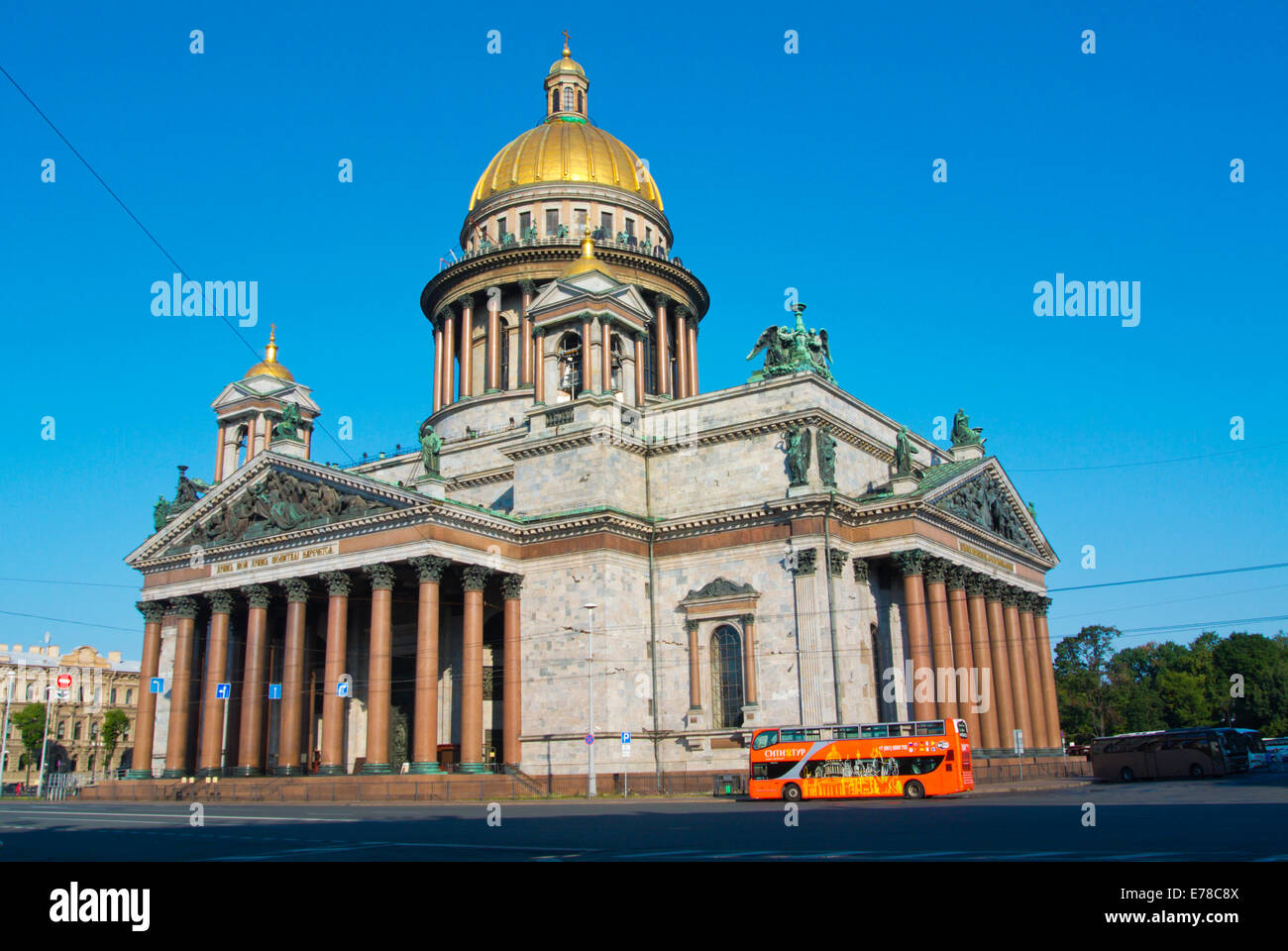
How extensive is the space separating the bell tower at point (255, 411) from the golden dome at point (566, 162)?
17.9 metres

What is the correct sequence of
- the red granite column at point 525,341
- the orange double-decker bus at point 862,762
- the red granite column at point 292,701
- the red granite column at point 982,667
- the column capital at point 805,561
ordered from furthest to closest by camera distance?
the red granite column at point 525,341 → the red granite column at point 982,667 → the red granite column at point 292,701 → the column capital at point 805,561 → the orange double-decker bus at point 862,762

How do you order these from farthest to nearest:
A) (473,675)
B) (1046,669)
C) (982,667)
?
(1046,669) < (982,667) < (473,675)

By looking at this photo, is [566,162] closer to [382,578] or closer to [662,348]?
[662,348]

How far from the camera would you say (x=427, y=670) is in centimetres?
4669

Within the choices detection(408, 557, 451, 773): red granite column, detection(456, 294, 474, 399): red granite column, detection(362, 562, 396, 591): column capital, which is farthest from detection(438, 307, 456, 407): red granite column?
detection(408, 557, 451, 773): red granite column

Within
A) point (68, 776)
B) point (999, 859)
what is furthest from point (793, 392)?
point (68, 776)

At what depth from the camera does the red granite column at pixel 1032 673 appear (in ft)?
195

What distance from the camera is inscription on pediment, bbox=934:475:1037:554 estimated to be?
54.1m

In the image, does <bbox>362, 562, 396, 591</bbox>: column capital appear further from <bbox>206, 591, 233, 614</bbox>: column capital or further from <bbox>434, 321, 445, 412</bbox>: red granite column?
<bbox>434, 321, 445, 412</bbox>: red granite column

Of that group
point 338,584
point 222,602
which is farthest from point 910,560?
point 222,602

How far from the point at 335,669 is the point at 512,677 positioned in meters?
7.52

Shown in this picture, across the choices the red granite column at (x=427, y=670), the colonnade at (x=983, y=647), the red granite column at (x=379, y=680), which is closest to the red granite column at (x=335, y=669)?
the red granite column at (x=379, y=680)

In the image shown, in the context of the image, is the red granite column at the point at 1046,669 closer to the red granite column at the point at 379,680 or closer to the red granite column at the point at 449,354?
the red granite column at the point at 379,680
